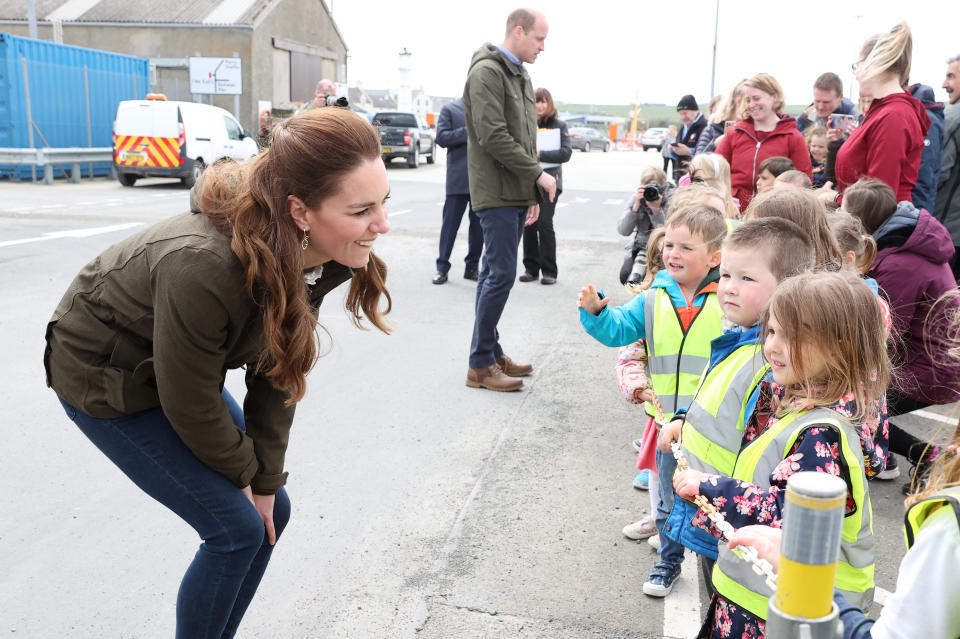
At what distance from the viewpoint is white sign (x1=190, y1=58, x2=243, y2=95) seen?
29406mm

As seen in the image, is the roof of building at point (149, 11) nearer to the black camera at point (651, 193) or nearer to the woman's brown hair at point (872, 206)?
the black camera at point (651, 193)

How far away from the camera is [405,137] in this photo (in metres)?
27.4

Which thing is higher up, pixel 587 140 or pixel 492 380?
pixel 587 140

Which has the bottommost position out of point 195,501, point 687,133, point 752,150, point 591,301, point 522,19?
point 195,501

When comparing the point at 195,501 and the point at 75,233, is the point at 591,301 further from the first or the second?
the point at 75,233

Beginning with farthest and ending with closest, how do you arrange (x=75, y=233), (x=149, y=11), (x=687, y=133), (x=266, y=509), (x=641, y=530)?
1. (x=149, y=11)
2. (x=75, y=233)
3. (x=687, y=133)
4. (x=641, y=530)
5. (x=266, y=509)

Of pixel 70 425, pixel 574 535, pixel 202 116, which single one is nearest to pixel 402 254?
pixel 70 425

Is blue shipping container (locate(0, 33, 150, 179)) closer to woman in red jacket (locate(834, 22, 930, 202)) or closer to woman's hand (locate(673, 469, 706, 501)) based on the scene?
woman in red jacket (locate(834, 22, 930, 202))

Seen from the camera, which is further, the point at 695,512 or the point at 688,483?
the point at 695,512

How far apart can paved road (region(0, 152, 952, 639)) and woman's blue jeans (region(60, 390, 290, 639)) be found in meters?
0.60

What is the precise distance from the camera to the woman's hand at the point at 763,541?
4.74ft

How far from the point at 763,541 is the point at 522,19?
4.52 metres

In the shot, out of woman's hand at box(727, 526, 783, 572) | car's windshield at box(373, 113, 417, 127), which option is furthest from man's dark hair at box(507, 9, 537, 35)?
car's windshield at box(373, 113, 417, 127)

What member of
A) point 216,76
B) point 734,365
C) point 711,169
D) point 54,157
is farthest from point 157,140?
point 734,365
